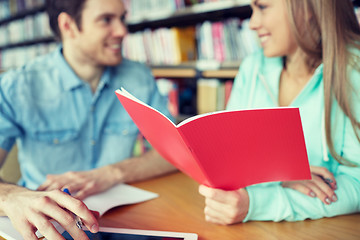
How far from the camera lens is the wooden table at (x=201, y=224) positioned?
26.2 inches

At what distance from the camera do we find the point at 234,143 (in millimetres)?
579

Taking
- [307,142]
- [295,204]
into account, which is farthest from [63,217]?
[307,142]

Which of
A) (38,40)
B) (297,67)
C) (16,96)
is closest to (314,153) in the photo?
(297,67)

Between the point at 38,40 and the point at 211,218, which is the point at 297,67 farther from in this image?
the point at 38,40

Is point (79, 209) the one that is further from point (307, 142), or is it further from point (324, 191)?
point (307, 142)

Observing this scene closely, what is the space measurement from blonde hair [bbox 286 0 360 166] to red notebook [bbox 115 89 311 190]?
11.9 inches

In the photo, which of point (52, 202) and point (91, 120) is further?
point (91, 120)

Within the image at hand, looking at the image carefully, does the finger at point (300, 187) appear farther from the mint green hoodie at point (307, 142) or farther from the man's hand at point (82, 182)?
the man's hand at point (82, 182)

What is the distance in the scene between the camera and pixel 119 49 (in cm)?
133

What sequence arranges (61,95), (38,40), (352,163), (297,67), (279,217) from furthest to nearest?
(38,40) → (61,95) → (297,67) → (352,163) → (279,217)

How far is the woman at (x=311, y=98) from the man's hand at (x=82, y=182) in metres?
0.31

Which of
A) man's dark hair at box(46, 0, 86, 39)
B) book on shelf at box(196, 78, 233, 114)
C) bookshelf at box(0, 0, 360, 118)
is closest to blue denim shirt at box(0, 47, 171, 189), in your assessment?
man's dark hair at box(46, 0, 86, 39)

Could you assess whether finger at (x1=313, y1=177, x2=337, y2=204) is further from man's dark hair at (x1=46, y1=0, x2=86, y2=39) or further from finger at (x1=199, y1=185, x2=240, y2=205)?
man's dark hair at (x1=46, y1=0, x2=86, y2=39)

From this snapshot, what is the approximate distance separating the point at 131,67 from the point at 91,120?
31 centimetres
